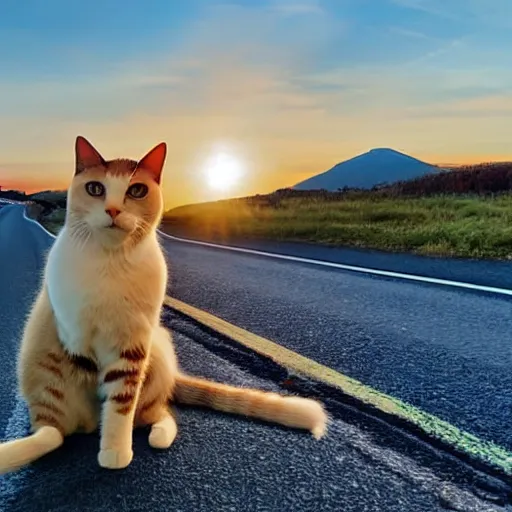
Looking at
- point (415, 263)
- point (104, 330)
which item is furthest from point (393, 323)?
point (415, 263)

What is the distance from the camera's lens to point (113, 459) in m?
2.52

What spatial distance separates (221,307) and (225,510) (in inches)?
130

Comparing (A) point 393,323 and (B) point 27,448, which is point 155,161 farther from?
(A) point 393,323

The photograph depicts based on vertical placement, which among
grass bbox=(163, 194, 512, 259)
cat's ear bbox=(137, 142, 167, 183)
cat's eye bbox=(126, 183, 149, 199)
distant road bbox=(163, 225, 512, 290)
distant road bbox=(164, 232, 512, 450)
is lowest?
distant road bbox=(164, 232, 512, 450)

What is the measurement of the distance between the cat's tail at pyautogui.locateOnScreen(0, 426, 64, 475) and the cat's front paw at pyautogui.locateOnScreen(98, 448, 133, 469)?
0.26 metres

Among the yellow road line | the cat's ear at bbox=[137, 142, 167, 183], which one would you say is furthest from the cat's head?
the yellow road line

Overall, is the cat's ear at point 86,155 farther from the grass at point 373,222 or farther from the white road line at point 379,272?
the grass at point 373,222

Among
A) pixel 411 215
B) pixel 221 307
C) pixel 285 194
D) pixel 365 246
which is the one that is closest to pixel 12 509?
pixel 221 307

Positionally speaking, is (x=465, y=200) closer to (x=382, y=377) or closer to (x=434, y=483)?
(x=382, y=377)

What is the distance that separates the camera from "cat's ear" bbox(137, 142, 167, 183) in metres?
2.62

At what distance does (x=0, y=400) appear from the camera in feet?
10.9

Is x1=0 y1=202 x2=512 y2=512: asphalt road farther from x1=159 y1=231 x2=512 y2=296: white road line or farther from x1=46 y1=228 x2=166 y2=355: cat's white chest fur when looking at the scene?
x1=159 y1=231 x2=512 y2=296: white road line

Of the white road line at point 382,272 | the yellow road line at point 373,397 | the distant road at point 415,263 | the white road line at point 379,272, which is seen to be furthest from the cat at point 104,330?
the distant road at point 415,263

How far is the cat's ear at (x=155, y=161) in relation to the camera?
2617 mm
